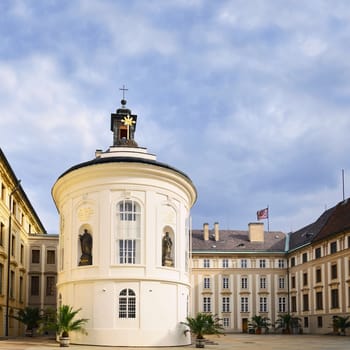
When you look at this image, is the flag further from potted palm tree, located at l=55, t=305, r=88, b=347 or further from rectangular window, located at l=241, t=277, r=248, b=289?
potted palm tree, located at l=55, t=305, r=88, b=347

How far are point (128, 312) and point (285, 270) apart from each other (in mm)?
47640

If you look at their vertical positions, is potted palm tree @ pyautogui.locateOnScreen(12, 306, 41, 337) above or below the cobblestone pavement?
above

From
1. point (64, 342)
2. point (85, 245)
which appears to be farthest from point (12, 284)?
point (64, 342)

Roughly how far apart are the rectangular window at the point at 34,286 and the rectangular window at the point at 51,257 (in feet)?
6.23

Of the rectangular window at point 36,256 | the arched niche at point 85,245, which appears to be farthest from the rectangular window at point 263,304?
the arched niche at point 85,245

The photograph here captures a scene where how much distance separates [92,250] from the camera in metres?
31.6

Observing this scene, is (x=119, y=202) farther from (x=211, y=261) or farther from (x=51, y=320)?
(x=211, y=261)

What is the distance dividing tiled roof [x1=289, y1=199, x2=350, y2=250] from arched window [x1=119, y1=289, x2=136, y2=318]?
31217mm

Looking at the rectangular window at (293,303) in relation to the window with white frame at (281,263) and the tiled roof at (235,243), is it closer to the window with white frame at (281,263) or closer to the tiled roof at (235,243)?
the window with white frame at (281,263)

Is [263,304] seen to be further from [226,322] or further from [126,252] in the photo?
[126,252]

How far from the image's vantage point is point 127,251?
31312 mm

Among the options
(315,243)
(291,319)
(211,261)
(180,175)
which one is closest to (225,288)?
(211,261)

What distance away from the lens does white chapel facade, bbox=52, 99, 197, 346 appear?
99.9 ft

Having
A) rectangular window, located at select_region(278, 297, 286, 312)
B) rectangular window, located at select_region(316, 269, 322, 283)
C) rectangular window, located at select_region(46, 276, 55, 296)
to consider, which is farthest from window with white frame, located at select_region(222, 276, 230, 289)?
rectangular window, located at select_region(46, 276, 55, 296)
